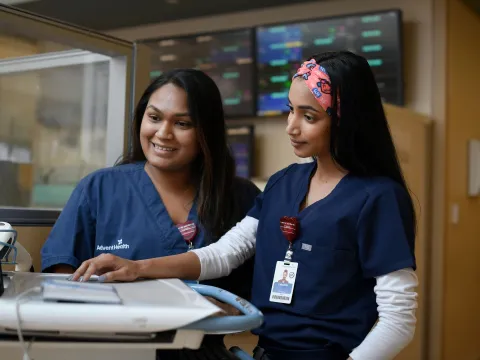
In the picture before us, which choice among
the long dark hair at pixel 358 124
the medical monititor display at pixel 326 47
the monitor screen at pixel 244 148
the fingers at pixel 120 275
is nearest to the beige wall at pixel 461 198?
the medical monititor display at pixel 326 47

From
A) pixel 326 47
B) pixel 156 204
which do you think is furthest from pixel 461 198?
pixel 156 204

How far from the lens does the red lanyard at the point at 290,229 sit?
3.92 ft

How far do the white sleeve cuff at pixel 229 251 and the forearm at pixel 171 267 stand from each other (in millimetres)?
20

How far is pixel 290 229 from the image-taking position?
119 centimetres

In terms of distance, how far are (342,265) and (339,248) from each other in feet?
0.10

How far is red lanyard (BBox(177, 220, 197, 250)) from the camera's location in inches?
57.4

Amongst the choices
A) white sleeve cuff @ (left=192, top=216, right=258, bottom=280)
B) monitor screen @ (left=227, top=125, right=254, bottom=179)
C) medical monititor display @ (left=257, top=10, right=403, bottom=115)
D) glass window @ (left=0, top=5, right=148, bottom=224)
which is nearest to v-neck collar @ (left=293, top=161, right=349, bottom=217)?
white sleeve cuff @ (left=192, top=216, right=258, bottom=280)

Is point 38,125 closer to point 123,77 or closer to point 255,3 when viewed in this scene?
point 123,77

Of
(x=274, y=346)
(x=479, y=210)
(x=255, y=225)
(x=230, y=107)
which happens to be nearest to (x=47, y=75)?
(x=255, y=225)

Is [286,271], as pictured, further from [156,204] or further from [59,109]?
[59,109]

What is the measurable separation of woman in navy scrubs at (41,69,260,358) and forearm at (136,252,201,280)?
0.54 feet

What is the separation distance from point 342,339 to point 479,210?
355 centimetres

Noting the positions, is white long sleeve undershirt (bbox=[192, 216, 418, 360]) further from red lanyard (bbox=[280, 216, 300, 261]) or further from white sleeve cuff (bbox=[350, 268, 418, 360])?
red lanyard (bbox=[280, 216, 300, 261])

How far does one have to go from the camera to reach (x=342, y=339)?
3.72 feet
